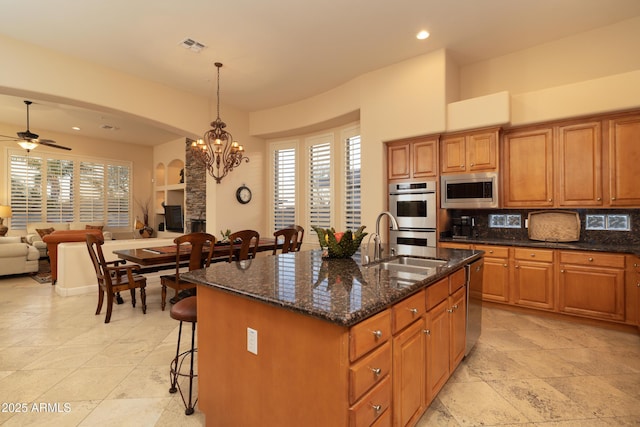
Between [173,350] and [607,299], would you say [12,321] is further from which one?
[607,299]

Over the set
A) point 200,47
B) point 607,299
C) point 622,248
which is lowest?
point 607,299

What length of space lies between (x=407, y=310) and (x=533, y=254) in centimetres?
294

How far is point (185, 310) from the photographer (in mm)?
2008

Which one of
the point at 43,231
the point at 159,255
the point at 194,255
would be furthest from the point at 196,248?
the point at 43,231

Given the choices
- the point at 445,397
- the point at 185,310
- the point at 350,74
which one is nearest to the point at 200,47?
the point at 350,74

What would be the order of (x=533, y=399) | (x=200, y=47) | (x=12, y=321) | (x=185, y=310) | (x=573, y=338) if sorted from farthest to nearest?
(x=200, y=47) → (x=12, y=321) → (x=573, y=338) → (x=533, y=399) → (x=185, y=310)

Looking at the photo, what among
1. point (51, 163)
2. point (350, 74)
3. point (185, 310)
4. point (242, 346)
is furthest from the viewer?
point (51, 163)

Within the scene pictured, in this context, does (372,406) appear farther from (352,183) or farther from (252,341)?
(352,183)

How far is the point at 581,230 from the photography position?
3.89 meters

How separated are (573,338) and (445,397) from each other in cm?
196

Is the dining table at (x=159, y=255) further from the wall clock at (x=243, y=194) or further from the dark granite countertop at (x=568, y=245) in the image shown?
the dark granite countertop at (x=568, y=245)

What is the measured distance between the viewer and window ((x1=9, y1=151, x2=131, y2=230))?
7523mm

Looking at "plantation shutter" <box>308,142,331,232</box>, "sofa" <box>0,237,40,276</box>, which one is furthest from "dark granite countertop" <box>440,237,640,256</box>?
"sofa" <box>0,237,40,276</box>

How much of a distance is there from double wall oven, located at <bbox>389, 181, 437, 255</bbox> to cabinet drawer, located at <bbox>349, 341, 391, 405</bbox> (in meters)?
2.90
